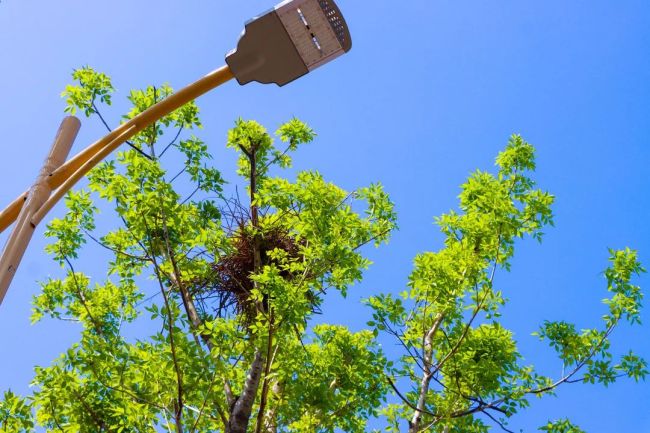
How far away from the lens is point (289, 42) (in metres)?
2.83

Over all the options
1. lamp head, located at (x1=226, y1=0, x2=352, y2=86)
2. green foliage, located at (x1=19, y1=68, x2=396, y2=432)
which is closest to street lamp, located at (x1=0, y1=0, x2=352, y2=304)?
lamp head, located at (x1=226, y1=0, x2=352, y2=86)

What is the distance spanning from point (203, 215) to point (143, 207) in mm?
2375

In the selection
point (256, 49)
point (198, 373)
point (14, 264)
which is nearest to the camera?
point (14, 264)

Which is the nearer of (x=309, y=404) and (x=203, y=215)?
(x=309, y=404)

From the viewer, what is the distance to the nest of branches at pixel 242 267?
7.60 m

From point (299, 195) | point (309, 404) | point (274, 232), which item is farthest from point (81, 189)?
point (309, 404)

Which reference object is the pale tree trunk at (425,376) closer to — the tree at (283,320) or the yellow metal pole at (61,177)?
the tree at (283,320)

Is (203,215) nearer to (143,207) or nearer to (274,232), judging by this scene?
(274,232)

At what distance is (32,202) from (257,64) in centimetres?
105

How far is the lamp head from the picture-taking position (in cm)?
280

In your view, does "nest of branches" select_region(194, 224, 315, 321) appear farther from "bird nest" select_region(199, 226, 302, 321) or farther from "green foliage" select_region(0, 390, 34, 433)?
"green foliage" select_region(0, 390, 34, 433)

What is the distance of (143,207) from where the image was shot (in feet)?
19.9

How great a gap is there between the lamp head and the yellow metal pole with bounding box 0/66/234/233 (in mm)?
106

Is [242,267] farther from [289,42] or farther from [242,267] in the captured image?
[289,42]
